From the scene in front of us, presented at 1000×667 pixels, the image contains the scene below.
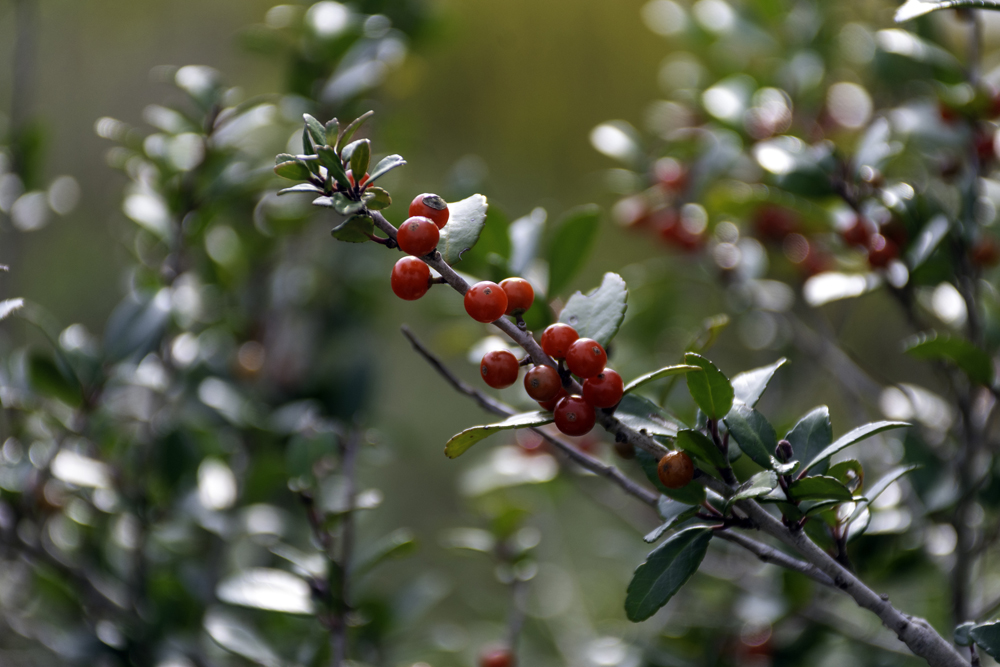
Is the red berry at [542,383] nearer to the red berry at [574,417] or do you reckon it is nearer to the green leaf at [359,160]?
the red berry at [574,417]

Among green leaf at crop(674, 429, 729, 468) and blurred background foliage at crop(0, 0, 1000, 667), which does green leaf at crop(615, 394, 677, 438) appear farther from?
blurred background foliage at crop(0, 0, 1000, 667)

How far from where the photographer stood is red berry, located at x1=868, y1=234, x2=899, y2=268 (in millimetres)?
754

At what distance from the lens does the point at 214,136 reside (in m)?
0.94

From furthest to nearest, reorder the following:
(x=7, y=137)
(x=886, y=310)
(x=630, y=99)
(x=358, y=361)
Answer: (x=630, y=99)
(x=886, y=310)
(x=358, y=361)
(x=7, y=137)

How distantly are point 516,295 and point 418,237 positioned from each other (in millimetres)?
89

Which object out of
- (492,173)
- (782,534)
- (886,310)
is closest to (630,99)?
(492,173)

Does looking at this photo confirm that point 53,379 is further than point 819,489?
Yes

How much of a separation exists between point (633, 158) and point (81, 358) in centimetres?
79

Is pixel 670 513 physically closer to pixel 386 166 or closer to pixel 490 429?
pixel 490 429

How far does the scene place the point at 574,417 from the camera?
46 cm

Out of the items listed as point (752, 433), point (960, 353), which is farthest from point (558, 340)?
point (960, 353)

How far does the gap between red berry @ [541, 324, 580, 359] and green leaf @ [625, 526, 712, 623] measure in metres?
0.15

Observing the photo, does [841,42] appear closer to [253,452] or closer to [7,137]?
[253,452]

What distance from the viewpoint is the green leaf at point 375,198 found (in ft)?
1.51
